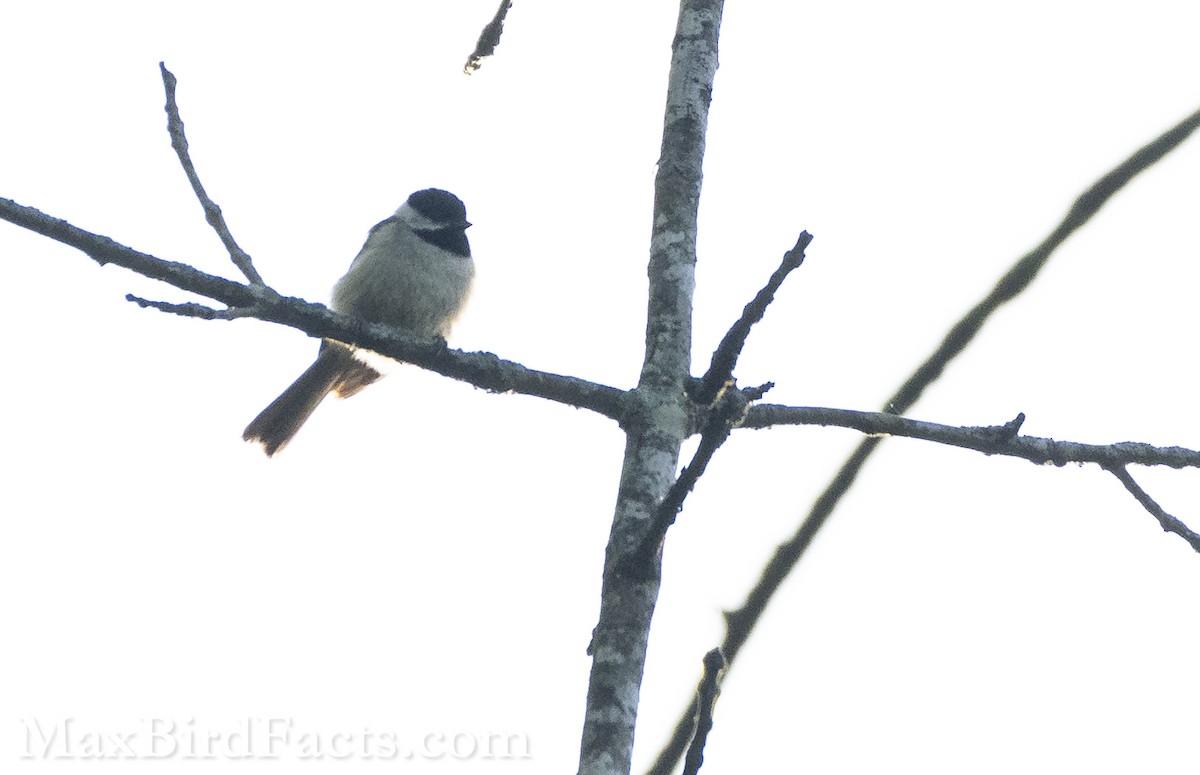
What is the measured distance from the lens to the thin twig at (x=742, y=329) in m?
1.87

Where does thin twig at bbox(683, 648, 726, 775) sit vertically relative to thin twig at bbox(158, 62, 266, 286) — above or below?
below

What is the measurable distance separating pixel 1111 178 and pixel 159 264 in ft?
6.03

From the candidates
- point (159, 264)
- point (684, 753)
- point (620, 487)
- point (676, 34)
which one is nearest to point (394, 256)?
point (676, 34)

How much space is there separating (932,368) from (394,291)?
4.28 metres

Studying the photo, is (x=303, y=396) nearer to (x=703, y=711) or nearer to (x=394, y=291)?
(x=394, y=291)

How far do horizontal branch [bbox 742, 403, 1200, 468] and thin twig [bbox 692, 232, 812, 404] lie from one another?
64 centimetres

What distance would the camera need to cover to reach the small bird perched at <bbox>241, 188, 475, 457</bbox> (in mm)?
5465

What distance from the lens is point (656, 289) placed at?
268 centimetres

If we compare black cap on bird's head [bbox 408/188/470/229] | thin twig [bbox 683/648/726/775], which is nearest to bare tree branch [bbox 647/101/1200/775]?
thin twig [bbox 683/648/726/775]

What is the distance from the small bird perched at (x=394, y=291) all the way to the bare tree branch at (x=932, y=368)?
158 inches

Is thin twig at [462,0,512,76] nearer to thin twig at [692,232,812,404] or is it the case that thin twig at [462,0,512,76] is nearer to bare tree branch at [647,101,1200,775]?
thin twig at [692,232,812,404]

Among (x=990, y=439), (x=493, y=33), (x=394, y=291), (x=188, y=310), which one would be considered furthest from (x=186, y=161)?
(x=394, y=291)

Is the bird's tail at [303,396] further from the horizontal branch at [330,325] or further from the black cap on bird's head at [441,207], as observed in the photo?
the horizontal branch at [330,325]

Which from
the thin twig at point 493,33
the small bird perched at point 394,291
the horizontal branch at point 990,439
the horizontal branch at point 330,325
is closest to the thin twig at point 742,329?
the horizontal branch at point 330,325
